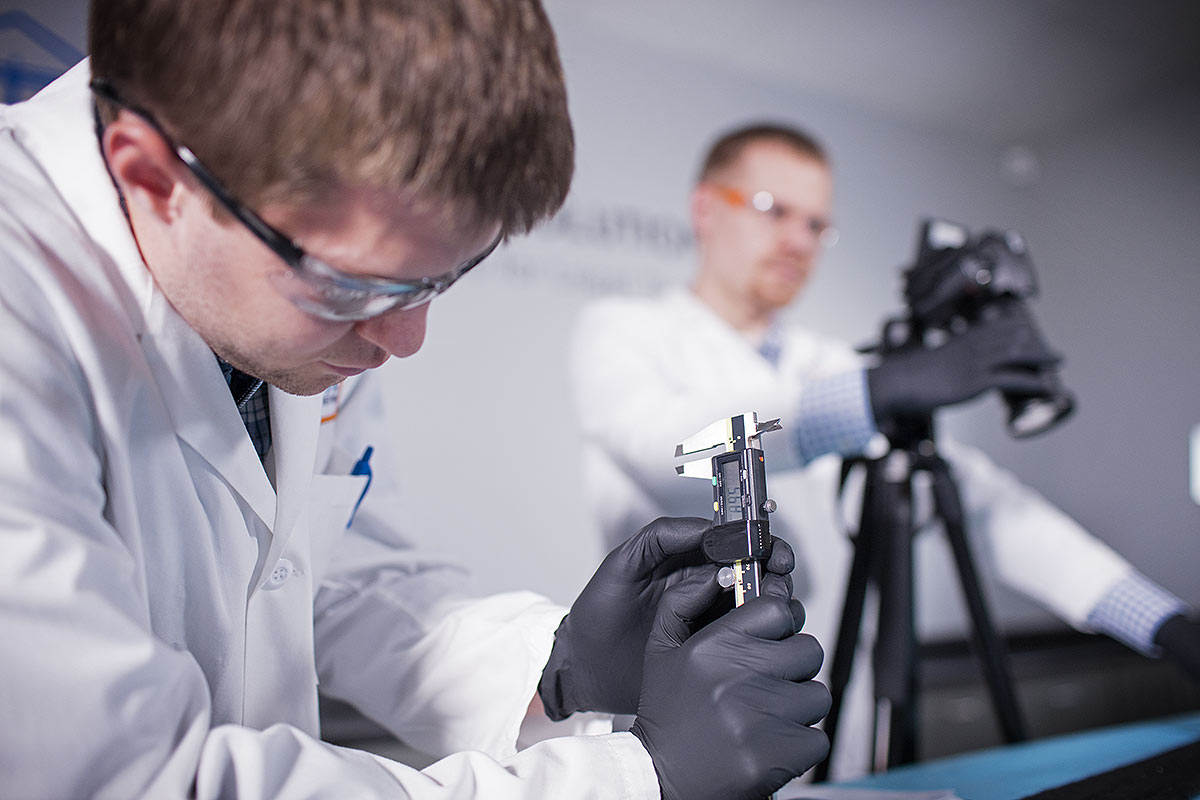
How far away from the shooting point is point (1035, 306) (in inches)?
67.7

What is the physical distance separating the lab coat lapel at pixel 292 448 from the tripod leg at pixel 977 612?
33.1 inches

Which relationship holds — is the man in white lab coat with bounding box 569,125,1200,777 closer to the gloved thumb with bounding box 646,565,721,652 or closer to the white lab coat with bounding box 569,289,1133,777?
the white lab coat with bounding box 569,289,1133,777

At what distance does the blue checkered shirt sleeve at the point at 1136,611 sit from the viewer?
3.67 ft

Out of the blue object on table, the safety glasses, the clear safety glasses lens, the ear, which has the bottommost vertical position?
the blue object on table

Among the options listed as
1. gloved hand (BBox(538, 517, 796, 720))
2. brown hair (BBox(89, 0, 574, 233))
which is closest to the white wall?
gloved hand (BBox(538, 517, 796, 720))

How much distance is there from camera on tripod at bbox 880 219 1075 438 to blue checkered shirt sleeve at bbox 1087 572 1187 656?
331 millimetres

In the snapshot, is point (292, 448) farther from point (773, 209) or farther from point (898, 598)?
point (773, 209)

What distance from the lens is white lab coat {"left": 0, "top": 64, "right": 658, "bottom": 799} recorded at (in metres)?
0.38

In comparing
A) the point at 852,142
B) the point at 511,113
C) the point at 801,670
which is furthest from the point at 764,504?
the point at 852,142

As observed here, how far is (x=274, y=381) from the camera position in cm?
54

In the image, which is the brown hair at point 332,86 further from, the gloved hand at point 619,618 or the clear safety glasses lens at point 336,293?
the gloved hand at point 619,618

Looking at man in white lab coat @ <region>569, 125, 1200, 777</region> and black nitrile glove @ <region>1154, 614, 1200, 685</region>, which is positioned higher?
man in white lab coat @ <region>569, 125, 1200, 777</region>

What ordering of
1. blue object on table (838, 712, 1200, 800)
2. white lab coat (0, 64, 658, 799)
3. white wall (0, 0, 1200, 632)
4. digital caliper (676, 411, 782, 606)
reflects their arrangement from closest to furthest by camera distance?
white lab coat (0, 64, 658, 799) < digital caliper (676, 411, 782, 606) < blue object on table (838, 712, 1200, 800) < white wall (0, 0, 1200, 632)

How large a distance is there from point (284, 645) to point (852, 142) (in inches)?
76.2
